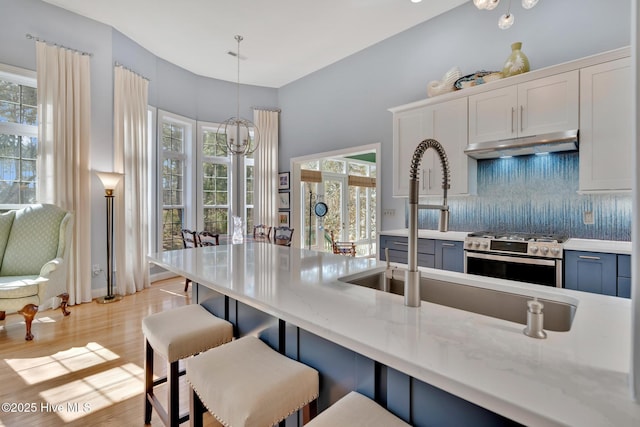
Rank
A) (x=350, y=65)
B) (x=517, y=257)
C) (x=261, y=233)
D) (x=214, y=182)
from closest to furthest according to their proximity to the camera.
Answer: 1. (x=517, y=257)
2. (x=350, y=65)
3. (x=261, y=233)
4. (x=214, y=182)

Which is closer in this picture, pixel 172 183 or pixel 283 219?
pixel 172 183

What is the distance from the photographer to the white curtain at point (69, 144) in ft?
11.6

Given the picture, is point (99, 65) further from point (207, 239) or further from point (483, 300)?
point (483, 300)

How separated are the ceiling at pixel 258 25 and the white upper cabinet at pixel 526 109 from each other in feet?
4.87

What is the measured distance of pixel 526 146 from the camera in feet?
9.23

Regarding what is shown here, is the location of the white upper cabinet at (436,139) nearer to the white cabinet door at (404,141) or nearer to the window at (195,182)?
the white cabinet door at (404,141)

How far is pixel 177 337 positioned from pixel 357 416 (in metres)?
0.93

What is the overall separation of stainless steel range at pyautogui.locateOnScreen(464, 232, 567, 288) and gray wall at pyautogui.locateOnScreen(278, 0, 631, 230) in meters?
1.27

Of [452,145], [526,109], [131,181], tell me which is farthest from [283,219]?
[526,109]

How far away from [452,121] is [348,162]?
4355 mm

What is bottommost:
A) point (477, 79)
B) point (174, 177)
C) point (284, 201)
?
point (284, 201)

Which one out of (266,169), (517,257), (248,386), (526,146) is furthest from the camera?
(266,169)

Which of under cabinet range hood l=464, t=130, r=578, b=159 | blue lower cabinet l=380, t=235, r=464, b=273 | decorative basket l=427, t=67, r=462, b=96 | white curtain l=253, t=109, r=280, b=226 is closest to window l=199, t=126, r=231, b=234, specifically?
white curtain l=253, t=109, r=280, b=226

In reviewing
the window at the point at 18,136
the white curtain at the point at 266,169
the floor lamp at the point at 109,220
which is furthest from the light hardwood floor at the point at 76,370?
the white curtain at the point at 266,169
